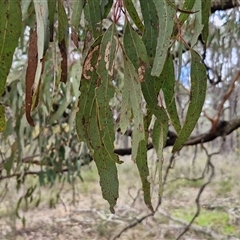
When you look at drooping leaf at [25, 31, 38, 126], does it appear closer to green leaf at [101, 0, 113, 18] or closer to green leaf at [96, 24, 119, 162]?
green leaf at [96, 24, 119, 162]

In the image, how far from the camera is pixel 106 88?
2.07ft

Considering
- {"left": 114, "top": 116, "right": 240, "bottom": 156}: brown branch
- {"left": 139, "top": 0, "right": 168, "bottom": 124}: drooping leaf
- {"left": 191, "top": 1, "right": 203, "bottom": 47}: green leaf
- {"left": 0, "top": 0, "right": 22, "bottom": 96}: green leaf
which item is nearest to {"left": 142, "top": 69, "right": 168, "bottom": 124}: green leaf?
{"left": 139, "top": 0, "right": 168, "bottom": 124}: drooping leaf

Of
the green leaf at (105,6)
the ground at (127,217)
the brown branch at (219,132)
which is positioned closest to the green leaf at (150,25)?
the green leaf at (105,6)

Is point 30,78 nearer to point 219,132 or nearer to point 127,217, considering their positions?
point 219,132

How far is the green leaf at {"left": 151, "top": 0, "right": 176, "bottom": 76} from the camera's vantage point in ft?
1.94

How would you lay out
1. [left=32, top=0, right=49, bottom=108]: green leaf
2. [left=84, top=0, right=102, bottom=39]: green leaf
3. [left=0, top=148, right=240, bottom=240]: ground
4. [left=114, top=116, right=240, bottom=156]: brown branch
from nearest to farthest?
[left=32, top=0, right=49, bottom=108]: green leaf → [left=84, top=0, right=102, bottom=39]: green leaf → [left=114, top=116, right=240, bottom=156]: brown branch → [left=0, top=148, right=240, bottom=240]: ground

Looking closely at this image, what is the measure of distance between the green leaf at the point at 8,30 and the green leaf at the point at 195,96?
28 cm

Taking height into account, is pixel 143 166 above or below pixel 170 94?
below

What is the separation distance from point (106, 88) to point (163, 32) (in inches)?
4.4

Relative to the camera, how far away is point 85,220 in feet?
10.4

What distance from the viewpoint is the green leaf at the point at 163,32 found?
1.94 ft

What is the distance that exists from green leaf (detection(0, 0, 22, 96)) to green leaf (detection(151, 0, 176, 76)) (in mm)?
183

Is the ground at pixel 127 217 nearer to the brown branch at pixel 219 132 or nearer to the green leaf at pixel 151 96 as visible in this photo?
the brown branch at pixel 219 132

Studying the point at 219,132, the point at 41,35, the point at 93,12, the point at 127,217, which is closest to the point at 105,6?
the point at 93,12
